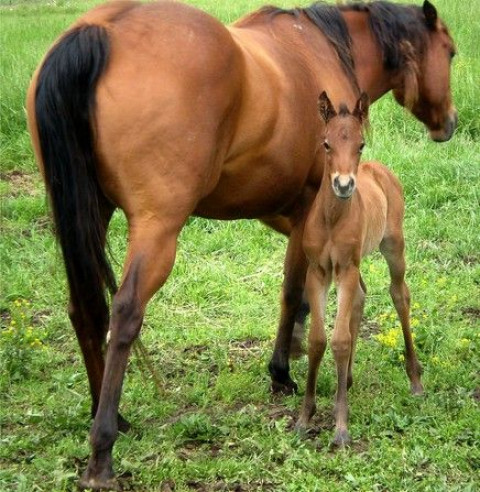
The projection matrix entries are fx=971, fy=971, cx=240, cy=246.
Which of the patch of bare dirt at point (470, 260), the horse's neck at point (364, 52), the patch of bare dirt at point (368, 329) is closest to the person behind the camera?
the horse's neck at point (364, 52)

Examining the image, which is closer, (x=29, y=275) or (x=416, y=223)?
(x=29, y=275)

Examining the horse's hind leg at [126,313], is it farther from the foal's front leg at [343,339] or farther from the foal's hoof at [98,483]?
the foal's front leg at [343,339]

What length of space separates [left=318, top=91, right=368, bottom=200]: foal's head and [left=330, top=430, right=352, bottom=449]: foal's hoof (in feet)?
3.43

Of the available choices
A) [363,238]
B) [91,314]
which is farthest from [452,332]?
[91,314]

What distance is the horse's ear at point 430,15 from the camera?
5.45 m

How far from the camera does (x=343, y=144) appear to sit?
13.5 ft

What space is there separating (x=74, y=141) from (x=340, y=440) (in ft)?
5.70

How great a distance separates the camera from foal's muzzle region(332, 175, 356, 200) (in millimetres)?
4023

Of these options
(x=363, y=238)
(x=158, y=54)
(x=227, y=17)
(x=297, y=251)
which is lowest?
(x=227, y=17)

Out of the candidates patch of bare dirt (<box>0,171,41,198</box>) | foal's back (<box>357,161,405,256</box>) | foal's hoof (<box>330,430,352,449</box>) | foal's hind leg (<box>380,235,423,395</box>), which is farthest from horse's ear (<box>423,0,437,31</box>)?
patch of bare dirt (<box>0,171,41,198</box>)

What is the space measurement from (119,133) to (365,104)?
1166 millimetres

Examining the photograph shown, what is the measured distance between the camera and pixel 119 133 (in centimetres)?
381

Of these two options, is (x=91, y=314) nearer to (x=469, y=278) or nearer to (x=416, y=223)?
(x=469, y=278)

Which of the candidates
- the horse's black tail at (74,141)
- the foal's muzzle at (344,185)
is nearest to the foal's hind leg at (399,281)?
the foal's muzzle at (344,185)
